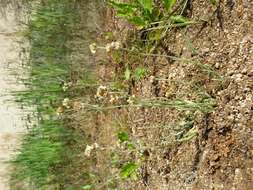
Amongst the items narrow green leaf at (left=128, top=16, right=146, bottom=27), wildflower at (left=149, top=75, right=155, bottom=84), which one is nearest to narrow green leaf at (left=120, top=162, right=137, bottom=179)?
wildflower at (left=149, top=75, right=155, bottom=84)

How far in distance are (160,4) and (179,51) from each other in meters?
0.21

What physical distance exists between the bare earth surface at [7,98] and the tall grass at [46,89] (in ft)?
0.40

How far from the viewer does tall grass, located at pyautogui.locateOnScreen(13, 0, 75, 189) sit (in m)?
2.38

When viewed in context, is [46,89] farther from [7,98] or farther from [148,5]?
[148,5]

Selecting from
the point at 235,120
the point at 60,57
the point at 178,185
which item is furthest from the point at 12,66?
the point at 235,120

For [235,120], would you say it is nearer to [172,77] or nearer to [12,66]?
[172,77]

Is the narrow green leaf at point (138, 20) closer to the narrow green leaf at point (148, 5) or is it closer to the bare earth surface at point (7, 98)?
the narrow green leaf at point (148, 5)

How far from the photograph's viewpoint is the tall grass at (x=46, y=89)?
2.38 metres

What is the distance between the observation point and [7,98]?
2678 millimetres

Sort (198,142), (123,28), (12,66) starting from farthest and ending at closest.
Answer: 1. (12,66)
2. (123,28)
3. (198,142)

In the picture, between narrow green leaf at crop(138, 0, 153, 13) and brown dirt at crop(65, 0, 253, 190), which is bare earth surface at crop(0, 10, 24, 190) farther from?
narrow green leaf at crop(138, 0, 153, 13)

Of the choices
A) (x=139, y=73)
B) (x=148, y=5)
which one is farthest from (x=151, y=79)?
(x=148, y=5)

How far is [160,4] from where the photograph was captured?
6.42 feet

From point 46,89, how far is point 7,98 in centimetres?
36
